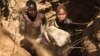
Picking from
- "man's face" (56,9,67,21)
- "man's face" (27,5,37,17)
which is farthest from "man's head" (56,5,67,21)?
"man's face" (27,5,37,17)

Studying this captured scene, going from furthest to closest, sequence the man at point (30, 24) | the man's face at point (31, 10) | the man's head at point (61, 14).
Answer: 1. the man at point (30, 24)
2. the man's face at point (31, 10)
3. the man's head at point (61, 14)

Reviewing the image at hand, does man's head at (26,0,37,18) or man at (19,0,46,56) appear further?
man at (19,0,46,56)

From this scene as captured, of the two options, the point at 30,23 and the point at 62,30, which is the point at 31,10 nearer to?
the point at 30,23

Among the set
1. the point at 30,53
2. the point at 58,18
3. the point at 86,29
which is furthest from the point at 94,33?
the point at 30,53

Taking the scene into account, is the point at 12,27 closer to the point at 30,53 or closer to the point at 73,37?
the point at 30,53

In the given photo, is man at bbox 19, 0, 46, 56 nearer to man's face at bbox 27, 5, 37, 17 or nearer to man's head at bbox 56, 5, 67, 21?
man's face at bbox 27, 5, 37, 17

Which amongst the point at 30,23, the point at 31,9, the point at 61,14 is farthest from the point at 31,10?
the point at 61,14

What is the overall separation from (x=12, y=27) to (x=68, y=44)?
4.35 ft

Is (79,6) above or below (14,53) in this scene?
above

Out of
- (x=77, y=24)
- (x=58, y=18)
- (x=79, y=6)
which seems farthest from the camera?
(x=79, y=6)

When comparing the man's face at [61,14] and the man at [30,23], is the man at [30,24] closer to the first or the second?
the man at [30,23]

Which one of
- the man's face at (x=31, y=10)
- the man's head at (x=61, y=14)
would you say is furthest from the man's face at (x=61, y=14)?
the man's face at (x=31, y=10)

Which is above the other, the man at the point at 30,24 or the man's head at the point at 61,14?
the man's head at the point at 61,14

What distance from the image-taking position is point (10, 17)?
7.16 metres
